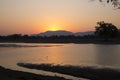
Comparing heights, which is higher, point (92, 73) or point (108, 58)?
point (108, 58)

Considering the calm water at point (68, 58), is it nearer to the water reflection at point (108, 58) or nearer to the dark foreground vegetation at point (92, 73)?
A: the water reflection at point (108, 58)

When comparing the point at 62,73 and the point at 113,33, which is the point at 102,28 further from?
the point at 62,73

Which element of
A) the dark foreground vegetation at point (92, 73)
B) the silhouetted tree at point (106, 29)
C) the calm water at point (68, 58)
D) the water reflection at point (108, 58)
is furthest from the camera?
the silhouetted tree at point (106, 29)

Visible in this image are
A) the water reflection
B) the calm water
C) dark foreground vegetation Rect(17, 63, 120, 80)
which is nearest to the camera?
dark foreground vegetation Rect(17, 63, 120, 80)

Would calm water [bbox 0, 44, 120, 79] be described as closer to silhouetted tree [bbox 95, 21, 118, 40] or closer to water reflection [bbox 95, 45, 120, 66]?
water reflection [bbox 95, 45, 120, 66]

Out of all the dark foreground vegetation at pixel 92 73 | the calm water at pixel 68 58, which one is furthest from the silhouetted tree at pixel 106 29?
the dark foreground vegetation at pixel 92 73

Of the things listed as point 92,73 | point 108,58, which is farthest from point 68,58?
point 92,73

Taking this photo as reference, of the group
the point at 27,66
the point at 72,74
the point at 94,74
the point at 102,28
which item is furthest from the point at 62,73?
the point at 102,28

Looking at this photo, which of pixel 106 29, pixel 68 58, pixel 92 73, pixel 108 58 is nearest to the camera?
pixel 92 73

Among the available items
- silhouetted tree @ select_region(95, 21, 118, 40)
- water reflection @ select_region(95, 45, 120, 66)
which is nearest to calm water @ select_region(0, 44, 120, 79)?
water reflection @ select_region(95, 45, 120, 66)

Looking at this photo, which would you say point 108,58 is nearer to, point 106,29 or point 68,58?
point 68,58

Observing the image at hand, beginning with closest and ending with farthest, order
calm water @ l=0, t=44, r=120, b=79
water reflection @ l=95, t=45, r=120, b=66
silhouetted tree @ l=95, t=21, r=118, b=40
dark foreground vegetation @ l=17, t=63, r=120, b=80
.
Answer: dark foreground vegetation @ l=17, t=63, r=120, b=80, water reflection @ l=95, t=45, r=120, b=66, calm water @ l=0, t=44, r=120, b=79, silhouetted tree @ l=95, t=21, r=118, b=40

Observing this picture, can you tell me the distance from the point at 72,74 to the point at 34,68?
716 cm

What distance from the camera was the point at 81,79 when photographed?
80.6ft
